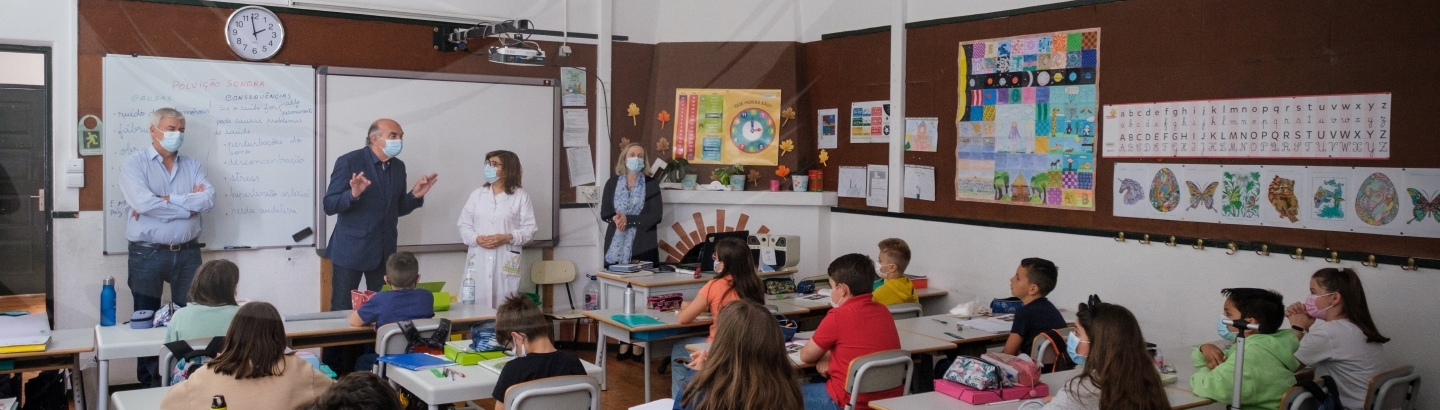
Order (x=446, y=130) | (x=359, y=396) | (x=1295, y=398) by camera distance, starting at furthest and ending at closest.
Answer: (x=446, y=130) < (x=1295, y=398) < (x=359, y=396)

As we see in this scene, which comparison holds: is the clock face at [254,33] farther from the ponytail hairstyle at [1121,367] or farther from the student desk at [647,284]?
the ponytail hairstyle at [1121,367]

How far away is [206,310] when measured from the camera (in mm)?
4039

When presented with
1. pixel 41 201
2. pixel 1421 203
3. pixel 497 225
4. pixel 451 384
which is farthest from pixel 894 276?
pixel 41 201

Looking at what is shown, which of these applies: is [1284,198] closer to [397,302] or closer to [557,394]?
[557,394]

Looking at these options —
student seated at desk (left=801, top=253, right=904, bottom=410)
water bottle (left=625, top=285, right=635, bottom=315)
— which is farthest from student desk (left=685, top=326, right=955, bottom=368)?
water bottle (left=625, top=285, right=635, bottom=315)

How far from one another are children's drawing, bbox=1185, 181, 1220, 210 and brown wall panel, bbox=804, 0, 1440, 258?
10cm

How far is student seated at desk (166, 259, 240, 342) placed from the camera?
4020mm

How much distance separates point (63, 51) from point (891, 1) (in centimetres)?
485

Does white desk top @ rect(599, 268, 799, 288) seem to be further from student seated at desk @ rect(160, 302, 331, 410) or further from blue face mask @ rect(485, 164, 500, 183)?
student seated at desk @ rect(160, 302, 331, 410)

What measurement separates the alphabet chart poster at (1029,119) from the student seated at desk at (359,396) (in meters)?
4.54

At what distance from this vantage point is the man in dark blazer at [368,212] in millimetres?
6242

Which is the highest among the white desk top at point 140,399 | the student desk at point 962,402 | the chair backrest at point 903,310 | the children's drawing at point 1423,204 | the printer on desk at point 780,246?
the children's drawing at point 1423,204

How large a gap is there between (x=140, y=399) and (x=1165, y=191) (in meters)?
4.70

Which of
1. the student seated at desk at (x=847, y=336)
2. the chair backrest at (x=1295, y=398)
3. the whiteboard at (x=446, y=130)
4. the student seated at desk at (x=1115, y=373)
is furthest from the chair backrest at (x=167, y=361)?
the chair backrest at (x=1295, y=398)
